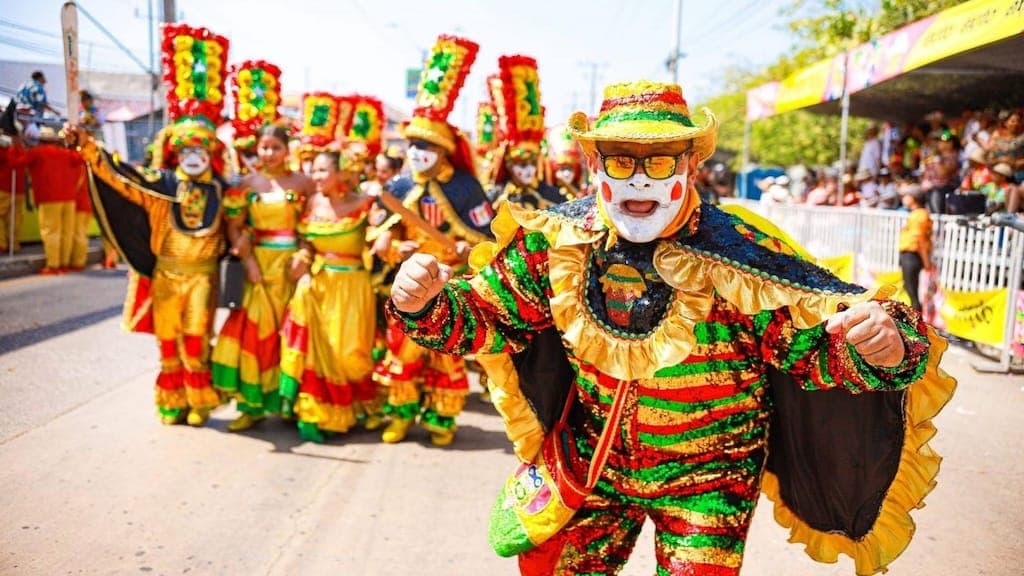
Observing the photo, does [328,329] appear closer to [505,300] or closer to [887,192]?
[505,300]

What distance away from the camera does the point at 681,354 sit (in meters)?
2.07

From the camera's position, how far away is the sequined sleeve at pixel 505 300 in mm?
2283

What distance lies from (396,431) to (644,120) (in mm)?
3325

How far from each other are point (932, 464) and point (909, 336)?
0.54 metres

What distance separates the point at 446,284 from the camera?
2281 millimetres

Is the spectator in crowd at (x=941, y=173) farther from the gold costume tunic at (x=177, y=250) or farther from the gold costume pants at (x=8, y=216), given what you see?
the gold costume pants at (x=8, y=216)

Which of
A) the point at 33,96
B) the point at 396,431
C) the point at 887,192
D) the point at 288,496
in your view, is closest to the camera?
the point at 288,496

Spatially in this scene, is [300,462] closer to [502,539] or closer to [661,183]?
[502,539]

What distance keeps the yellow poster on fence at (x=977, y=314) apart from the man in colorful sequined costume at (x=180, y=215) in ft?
20.2

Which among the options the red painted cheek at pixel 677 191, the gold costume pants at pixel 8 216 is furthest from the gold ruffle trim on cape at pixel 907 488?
the gold costume pants at pixel 8 216

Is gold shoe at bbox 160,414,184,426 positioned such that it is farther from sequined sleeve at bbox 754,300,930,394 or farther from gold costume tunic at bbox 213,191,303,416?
sequined sleeve at bbox 754,300,930,394

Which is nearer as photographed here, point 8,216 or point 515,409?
point 515,409

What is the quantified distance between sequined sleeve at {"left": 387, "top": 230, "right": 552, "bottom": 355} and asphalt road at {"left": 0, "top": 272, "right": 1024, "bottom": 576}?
A: 1.41 meters

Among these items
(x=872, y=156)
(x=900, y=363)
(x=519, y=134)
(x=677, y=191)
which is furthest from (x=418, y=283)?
(x=872, y=156)
